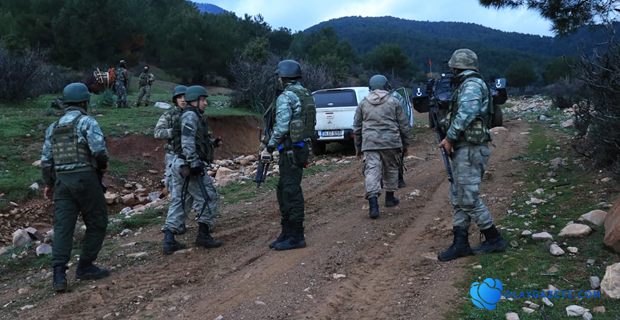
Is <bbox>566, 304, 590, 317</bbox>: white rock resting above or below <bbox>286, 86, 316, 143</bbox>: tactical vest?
below

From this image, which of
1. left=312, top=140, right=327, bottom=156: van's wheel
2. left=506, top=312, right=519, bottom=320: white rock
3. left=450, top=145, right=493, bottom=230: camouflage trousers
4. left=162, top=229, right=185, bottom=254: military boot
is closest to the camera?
left=506, top=312, right=519, bottom=320: white rock

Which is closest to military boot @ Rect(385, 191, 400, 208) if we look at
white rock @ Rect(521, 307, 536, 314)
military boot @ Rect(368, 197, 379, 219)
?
military boot @ Rect(368, 197, 379, 219)

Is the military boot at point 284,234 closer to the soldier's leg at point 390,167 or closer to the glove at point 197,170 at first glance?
the glove at point 197,170

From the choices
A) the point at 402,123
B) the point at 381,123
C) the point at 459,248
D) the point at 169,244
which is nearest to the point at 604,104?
the point at 402,123

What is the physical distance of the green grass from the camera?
4262 mm

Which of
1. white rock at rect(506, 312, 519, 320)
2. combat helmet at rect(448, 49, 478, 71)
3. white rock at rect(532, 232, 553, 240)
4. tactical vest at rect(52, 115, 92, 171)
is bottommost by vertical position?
white rock at rect(506, 312, 519, 320)

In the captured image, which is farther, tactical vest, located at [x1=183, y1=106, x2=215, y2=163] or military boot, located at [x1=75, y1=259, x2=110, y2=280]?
tactical vest, located at [x1=183, y1=106, x2=215, y2=163]

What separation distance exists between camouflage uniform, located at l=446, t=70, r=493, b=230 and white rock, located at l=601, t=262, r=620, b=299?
1215 mm

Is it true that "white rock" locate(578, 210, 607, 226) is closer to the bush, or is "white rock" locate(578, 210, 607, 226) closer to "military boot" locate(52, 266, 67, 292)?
the bush

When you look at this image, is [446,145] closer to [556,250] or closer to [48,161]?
[556,250]

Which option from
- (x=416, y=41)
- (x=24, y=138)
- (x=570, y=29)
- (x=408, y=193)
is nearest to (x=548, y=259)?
(x=408, y=193)

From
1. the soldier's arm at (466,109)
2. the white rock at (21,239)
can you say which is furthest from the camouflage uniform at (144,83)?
the soldier's arm at (466,109)

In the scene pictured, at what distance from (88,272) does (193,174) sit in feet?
4.72

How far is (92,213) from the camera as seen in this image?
5.80 metres
